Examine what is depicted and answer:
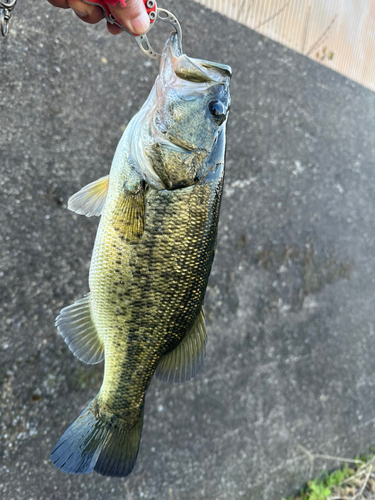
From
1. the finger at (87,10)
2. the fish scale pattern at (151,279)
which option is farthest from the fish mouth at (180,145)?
the finger at (87,10)

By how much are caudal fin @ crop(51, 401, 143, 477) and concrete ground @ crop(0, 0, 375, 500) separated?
0.70m

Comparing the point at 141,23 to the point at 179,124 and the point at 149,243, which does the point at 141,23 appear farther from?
the point at 149,243

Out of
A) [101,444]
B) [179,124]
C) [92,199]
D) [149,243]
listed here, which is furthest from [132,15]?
[101,444]

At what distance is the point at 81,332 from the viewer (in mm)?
1366

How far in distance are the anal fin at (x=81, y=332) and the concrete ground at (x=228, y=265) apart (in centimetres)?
66

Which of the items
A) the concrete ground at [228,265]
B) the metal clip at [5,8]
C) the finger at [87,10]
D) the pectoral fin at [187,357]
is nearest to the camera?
the metal clip at [5,8]

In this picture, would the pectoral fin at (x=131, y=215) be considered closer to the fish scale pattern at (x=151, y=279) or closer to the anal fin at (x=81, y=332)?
the fish scale pattern at (x=151, y=279)

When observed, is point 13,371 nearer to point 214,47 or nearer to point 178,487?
point 178,487

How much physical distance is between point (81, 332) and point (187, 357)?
49cm

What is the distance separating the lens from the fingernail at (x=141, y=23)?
45.7 inches

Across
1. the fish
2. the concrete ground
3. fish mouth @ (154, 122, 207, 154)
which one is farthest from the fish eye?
the concrete ground

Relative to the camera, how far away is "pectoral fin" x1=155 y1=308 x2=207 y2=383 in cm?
137

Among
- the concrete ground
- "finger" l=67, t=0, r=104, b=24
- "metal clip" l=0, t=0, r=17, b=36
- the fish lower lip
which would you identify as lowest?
the concrete ground

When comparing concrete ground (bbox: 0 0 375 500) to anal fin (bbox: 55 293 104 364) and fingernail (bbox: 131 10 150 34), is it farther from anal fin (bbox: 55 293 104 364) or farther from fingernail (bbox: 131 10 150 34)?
fingernail (bbox: 131 10 150 34)
